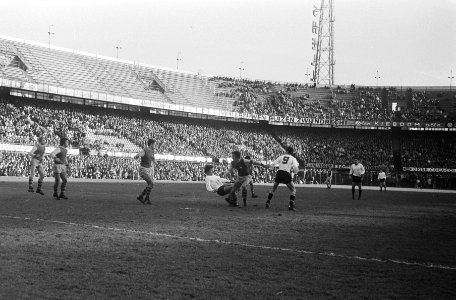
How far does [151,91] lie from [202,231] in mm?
61455

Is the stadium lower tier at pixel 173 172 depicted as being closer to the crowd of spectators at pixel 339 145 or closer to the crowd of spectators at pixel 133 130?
the crowd of spectators at pixel 133 130

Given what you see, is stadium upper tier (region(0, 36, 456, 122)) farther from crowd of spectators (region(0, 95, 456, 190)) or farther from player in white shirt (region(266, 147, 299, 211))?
player in white shirt (region(266, 147, 299, 211))

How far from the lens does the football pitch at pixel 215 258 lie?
6863 mm

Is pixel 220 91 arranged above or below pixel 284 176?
above

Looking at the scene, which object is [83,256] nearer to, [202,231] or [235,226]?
[202,231]

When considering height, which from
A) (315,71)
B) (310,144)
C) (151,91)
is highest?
(315,71)

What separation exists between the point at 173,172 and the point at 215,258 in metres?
55.1

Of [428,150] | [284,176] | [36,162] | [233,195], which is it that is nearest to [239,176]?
[233,195]

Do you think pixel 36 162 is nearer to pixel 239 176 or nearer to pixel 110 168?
pixel 239 176

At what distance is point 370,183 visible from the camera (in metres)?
71.7

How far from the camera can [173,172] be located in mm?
63812

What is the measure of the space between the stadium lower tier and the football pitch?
3659 cm

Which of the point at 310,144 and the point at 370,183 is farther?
the point at 310,144

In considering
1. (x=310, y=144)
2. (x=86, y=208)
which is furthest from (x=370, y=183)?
(x=86, y=208)
